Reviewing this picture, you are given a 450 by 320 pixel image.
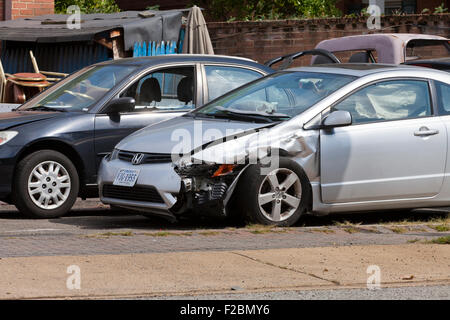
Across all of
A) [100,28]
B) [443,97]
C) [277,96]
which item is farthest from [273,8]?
[277,96]

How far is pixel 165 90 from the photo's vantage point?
35.7 ft

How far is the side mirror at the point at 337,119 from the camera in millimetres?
9180

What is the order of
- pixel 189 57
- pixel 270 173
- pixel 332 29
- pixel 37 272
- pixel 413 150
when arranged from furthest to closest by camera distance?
pixel 332 29
pixel 189 57
pixel 413 150
pixel 270 173
pixel 37 272

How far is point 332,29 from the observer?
1936cm

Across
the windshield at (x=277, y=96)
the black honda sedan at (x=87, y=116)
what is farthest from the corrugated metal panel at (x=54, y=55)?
the windshield at (x=277, y=96)

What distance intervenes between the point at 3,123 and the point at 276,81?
2730mm

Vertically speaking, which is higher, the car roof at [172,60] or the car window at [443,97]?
the car roof at [172,60]

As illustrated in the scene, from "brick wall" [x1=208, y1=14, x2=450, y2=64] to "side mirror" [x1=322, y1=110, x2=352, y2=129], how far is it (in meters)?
10.2

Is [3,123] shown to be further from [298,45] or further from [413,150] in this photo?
[298,45]

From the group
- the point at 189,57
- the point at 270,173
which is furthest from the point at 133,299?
the point at 189,57

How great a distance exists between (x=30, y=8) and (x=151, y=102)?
11.6m

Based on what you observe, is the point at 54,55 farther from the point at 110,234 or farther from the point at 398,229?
the point at 398,229

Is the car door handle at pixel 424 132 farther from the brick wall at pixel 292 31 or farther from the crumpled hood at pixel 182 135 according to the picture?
the brick wall at pixel 292 31

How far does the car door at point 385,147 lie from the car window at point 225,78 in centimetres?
199
